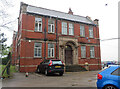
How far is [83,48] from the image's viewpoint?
22.4 meters

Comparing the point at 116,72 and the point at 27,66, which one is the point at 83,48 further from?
the point at 116,72

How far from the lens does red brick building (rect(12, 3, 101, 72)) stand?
17.5 meters

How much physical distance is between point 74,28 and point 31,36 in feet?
26.9

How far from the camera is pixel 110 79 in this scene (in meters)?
4.98

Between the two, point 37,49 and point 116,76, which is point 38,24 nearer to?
point 37,49

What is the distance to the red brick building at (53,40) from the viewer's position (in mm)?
17547

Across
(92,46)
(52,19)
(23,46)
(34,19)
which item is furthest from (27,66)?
(92,46)

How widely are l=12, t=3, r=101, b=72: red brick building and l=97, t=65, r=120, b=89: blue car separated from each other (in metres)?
13.4

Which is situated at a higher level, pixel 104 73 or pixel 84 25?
pixel 84 25

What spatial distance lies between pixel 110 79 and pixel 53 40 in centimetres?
1512

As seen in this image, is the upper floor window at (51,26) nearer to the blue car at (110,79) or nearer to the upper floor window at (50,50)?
the upper floor window at (50,50)

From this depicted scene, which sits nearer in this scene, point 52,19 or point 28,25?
point 28,25

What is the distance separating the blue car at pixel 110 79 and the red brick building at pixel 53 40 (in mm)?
13433

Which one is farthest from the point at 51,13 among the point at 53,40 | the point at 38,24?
the point at 53,40
